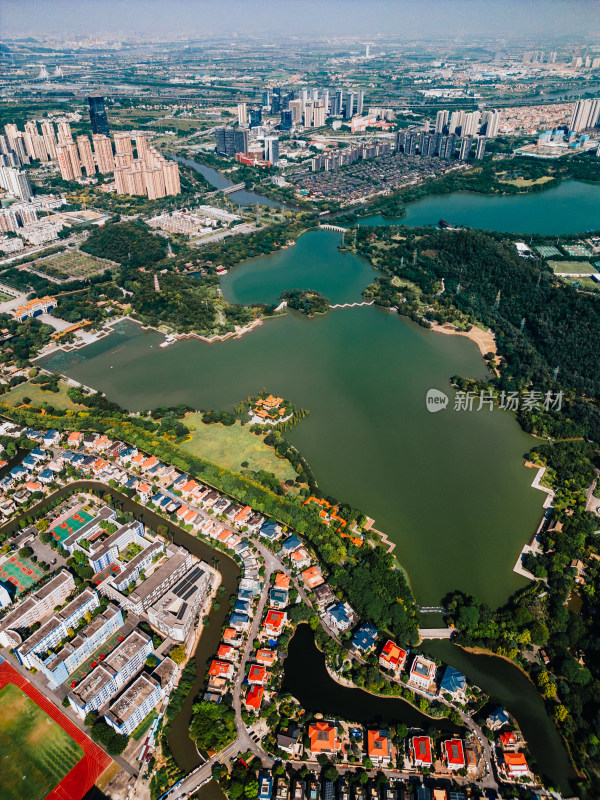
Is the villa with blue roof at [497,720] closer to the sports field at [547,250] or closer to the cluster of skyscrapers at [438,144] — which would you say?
the sports field at [547,250]

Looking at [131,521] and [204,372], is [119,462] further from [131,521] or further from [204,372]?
[204,372]

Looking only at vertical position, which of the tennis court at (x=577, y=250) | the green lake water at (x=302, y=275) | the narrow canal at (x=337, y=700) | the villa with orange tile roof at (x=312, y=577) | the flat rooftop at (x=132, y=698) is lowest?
the narrow canal at (x=337, y=700)

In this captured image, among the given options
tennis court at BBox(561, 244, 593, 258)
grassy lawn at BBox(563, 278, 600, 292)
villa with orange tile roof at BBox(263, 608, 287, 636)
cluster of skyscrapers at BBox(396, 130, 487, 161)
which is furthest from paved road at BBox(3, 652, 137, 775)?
cluster of skyscrapers at BBox(396, 130, 487, 161)

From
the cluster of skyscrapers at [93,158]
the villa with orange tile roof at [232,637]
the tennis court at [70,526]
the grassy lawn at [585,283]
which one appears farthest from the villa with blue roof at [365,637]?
the cluster of skyscrapers at [93,158]

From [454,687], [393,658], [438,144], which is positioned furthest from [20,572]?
[438,144]

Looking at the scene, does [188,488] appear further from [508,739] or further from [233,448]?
[508,739]

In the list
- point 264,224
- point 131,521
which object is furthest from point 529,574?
point 264,224
